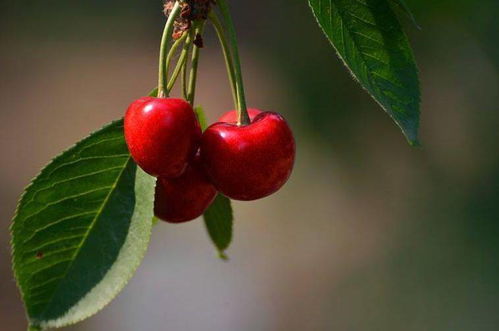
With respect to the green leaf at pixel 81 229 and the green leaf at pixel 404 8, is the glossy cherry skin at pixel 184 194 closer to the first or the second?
the green leaf at pixel 81 229

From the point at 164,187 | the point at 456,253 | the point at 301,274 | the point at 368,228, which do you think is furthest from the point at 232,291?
the point at 164,187

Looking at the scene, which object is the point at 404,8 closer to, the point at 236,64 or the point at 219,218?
the point at 236,64

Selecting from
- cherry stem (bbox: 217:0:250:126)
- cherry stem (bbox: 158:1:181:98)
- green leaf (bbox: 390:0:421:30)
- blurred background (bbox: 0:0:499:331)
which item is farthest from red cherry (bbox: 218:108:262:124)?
blurred background (bbox: 0:0:499:331)

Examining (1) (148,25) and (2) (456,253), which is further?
(1) (148,25)

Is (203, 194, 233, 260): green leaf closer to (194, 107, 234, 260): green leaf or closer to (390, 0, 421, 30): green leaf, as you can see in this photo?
(194, 107, 234, 260): green leaf

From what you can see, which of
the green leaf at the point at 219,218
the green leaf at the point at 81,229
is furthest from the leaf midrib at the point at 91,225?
the green leaf at the point at 219,218

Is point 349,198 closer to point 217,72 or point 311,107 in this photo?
point 311,107
